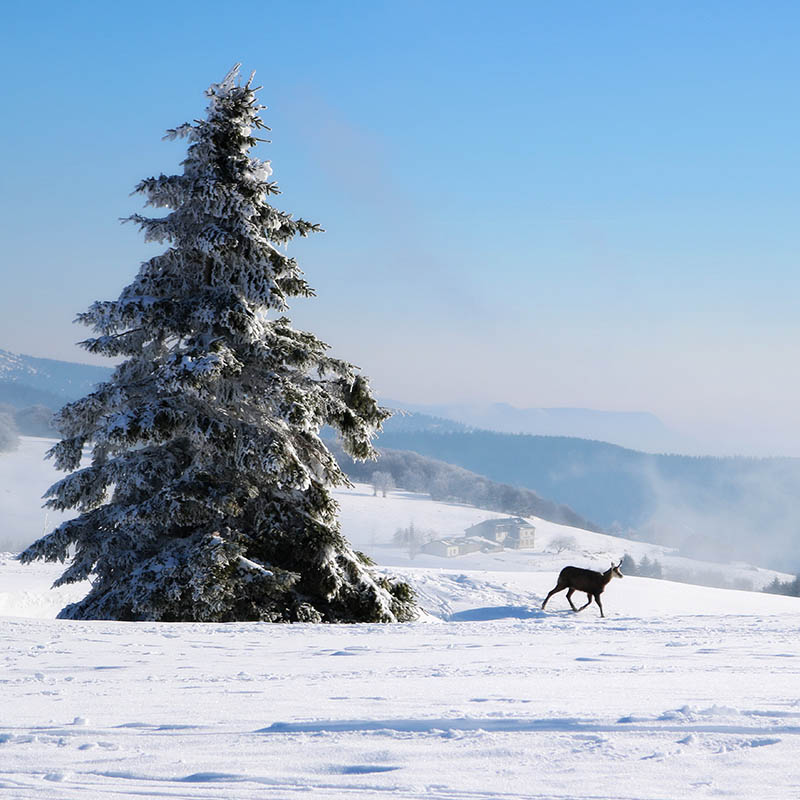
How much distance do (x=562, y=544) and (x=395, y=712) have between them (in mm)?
109435

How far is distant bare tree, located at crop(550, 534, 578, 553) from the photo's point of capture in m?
108

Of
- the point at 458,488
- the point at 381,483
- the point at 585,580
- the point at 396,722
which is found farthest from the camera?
the point at 458,488

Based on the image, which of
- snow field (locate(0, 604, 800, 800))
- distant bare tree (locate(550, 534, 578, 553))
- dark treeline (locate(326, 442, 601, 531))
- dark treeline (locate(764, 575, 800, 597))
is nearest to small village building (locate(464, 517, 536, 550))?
distant bare tree (locate(550, 534, 578, 553))

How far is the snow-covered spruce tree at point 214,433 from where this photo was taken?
12.3m

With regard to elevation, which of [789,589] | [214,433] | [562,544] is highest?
[214,433]

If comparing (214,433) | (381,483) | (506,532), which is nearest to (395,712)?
(214,433)

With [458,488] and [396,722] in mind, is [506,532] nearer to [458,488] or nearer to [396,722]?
[458,488]

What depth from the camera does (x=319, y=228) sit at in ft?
48.5

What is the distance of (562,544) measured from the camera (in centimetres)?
10988

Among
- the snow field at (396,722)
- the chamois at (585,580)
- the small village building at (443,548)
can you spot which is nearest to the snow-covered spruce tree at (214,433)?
the snow field at (396,722)

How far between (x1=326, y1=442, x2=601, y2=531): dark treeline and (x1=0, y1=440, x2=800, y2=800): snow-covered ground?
128238 millimetres

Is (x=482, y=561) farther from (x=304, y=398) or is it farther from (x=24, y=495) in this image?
(x=304, y=398)

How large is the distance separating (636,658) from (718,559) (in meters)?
148

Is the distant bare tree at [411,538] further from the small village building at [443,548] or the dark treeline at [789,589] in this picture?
the dark treeline at [789,589]
